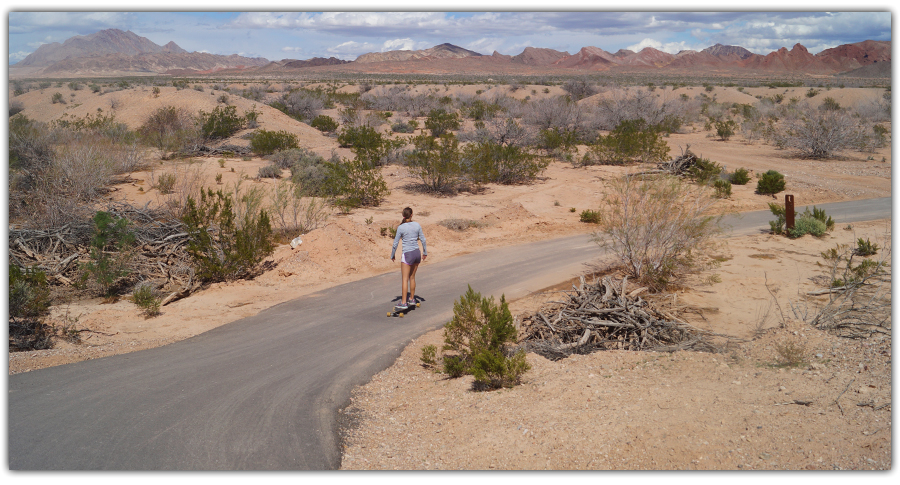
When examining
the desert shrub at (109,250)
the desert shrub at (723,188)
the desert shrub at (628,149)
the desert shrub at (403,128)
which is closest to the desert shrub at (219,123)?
the desert shrub at (403,128)

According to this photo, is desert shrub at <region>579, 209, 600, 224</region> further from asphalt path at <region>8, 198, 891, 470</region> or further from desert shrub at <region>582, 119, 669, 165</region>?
desert shrub at <region>582, 119, 669, 165</region>

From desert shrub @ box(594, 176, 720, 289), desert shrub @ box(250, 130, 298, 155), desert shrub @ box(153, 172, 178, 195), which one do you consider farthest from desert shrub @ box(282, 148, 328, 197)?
desert shrub @ box(594, 176, 720, 289)

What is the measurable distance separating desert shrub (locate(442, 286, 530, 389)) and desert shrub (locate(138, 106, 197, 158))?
21.4m

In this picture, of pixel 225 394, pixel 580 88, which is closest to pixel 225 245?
pixel 225 394

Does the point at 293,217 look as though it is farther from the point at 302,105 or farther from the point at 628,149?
the point at 302,105

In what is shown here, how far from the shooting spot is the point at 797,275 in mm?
9805

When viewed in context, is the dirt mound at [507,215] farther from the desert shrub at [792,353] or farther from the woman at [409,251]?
the desert shrub at [792,353]

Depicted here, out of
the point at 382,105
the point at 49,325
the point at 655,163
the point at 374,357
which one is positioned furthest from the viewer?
the point at 382,105

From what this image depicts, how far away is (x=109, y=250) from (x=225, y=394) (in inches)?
268

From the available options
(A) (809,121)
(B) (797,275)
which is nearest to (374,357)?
(B) (797,275)

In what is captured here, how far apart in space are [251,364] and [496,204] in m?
13.3

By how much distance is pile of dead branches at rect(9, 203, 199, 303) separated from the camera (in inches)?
388

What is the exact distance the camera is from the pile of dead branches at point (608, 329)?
652 cm

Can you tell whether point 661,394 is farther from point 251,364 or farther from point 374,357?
point 251,364
